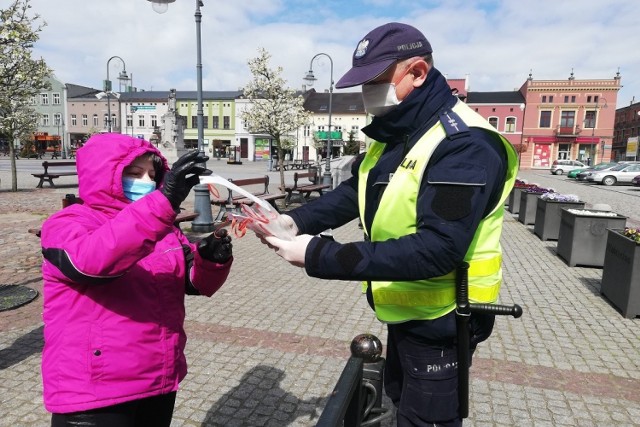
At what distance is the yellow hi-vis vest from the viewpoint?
1.52 metres

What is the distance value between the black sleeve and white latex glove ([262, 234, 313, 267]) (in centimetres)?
4

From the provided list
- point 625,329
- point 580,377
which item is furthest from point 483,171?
point 625,329

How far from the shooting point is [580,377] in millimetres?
3965

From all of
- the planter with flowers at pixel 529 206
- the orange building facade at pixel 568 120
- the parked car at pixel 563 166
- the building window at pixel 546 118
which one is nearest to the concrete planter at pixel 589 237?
the planter with flowers at pixel 529 206

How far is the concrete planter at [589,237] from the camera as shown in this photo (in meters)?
7.81

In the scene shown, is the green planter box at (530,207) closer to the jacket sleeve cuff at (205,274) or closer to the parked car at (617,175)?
the jacket sleeve cuff at (205,274)

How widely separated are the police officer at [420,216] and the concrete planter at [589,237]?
7.17 meters

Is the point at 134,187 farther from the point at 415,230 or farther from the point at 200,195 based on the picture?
the point at 200,195

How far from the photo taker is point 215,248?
6.91ft

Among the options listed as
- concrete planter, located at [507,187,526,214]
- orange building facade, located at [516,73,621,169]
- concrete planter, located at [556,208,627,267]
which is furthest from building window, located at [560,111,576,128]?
concrete planter, located at [556,208,627,267]

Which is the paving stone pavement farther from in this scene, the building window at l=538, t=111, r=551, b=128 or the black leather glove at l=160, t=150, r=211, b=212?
the building window at l=538, t=111, r=551, b=128

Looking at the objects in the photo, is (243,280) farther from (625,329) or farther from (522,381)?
(625,329)

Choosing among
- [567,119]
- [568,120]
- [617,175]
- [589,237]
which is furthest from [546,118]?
[589,237]

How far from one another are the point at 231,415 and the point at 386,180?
8.12ft
